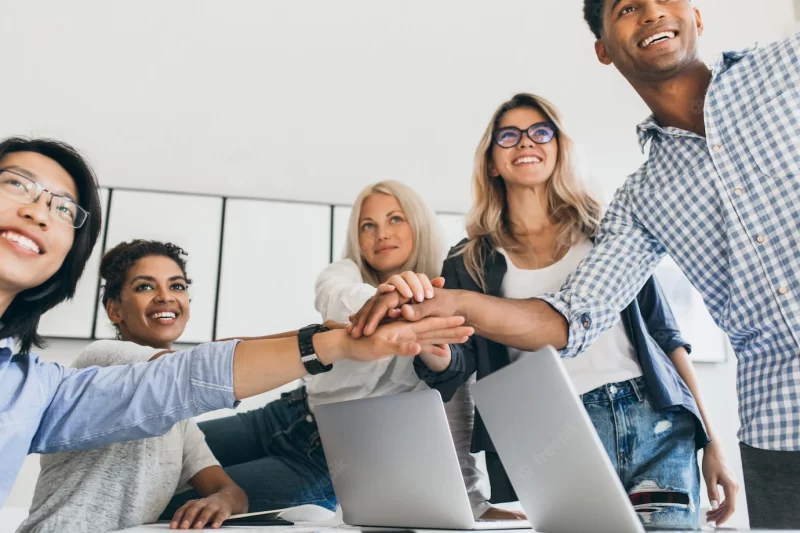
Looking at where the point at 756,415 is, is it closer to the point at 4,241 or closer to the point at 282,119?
the point at 4,241

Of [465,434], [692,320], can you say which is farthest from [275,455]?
[692,320]

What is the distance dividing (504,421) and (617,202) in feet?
2.44

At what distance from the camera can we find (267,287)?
3.16 metres

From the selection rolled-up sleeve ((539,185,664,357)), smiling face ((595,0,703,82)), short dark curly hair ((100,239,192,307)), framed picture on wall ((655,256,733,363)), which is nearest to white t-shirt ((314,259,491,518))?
rolled-up sleeve ((539,185,664,357))

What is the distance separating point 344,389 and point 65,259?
74 centimetres

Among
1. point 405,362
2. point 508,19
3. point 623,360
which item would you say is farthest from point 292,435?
point 508,19

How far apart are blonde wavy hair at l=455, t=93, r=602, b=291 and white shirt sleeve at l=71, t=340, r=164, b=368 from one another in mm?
800

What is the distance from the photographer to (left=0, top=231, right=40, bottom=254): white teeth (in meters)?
1.08

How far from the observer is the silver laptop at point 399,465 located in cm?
97

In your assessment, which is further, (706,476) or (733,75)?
(706,476)

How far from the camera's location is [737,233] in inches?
46.0

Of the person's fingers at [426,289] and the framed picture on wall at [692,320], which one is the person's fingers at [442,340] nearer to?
the person's fingers at [426,289]

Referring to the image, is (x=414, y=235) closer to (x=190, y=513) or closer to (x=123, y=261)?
(x=123, y=261)

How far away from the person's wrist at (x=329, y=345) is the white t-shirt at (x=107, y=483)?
0.44 metres
